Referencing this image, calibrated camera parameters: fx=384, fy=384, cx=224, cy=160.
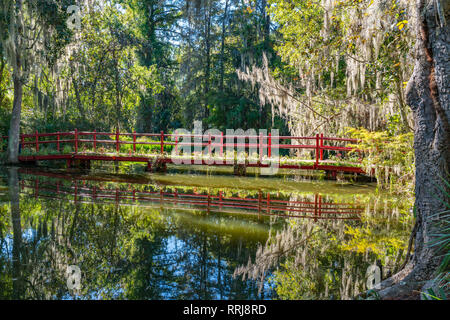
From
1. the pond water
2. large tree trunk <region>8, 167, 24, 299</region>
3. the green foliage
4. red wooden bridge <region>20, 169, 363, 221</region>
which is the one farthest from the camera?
the green foliage

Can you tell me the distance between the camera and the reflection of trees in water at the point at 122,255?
365 cm

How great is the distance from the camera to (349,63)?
11.8 metres

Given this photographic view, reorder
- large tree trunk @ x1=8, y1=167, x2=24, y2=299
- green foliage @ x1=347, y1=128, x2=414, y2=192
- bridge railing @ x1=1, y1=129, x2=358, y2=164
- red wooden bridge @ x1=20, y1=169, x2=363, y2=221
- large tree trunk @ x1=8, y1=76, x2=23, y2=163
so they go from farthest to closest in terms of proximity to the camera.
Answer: large tree trunk @ x1=8, y1=76, x2=23, y2=163
bridge railing @ x1=1, y1=129, x2=358, y2=164
green foliage @ x1=347, y1=128, x2=414, y2=192
red wooden bridge @ x1=20, y1=169, x2=363, y2=221
large tree trunk @ x1=8, y1=167, x2=24, y2=299

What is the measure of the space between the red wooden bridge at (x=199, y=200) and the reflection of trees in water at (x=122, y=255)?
1.08 metres

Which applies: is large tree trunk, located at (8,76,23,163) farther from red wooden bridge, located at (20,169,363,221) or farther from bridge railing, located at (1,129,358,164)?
red wooden bridge, located at (20,169,363,221)

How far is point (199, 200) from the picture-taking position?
27.4 ft

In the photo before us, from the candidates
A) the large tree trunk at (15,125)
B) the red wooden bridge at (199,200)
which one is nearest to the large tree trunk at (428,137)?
the red wooden bridge at (199,200)

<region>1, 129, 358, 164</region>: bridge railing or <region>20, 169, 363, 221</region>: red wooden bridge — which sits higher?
<region>1, 129, 358, 164</region>: bridge railing

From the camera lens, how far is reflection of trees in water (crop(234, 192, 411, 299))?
12.6ft

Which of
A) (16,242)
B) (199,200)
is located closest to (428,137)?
(16,242)

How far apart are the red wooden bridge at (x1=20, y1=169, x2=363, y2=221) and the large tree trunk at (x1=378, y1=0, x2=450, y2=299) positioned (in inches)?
129

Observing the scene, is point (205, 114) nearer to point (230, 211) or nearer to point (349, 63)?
point (349, 63)

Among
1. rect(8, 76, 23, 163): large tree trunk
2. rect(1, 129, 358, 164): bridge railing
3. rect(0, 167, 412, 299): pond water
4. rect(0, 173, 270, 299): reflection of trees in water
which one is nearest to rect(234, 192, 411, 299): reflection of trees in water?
rect(0, 167, 412, 299): pond water

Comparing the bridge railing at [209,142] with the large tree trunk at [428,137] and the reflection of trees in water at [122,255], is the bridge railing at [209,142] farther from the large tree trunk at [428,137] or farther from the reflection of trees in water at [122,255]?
the large tree trunk at [428,137]
